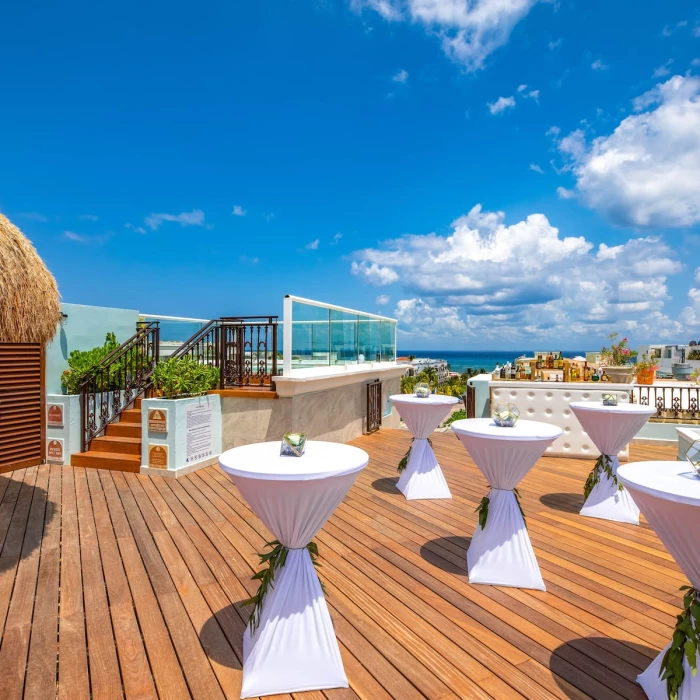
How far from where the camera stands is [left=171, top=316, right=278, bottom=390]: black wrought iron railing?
22.7ft

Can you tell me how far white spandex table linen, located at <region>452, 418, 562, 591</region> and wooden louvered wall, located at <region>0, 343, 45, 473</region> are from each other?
4.65 meters

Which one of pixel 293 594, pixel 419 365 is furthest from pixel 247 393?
pixel 419 365

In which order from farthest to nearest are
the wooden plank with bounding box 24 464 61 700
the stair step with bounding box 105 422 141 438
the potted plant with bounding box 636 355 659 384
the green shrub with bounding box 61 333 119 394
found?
the potted plant with bounding box 636 355 659 384, the green shrub with bounding box 61 333 119 394, the stair step with bounding box 105 422 141 438, the wooden plank with bounding box 24 464 61 700

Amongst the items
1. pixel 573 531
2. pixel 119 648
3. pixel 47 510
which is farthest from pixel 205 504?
pixel 573 531

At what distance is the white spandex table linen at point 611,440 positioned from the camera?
4.38 metres

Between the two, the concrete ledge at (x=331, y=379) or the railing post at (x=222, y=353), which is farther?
the railing post at (x=222, y=353)

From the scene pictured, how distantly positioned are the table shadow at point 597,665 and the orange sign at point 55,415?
267 inches

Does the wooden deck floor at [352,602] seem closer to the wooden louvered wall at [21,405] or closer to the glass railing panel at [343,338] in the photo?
the wooden louvered wall at [21,405]

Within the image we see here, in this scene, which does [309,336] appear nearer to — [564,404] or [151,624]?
[564,404]

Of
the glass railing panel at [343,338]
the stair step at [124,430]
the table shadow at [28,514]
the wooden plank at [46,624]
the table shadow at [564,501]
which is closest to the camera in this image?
the wooden plank at [46,624]

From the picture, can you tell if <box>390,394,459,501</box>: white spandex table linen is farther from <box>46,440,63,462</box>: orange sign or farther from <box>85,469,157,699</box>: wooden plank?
<box>46,440,63,462</box>: orange sign

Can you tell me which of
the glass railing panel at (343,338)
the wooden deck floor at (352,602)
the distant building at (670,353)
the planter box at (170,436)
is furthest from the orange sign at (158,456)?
the distant building at (670,353)

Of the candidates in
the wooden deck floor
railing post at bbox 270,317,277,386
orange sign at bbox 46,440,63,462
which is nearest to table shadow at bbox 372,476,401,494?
the wooden deck floor

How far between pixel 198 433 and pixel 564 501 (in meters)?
4.72
